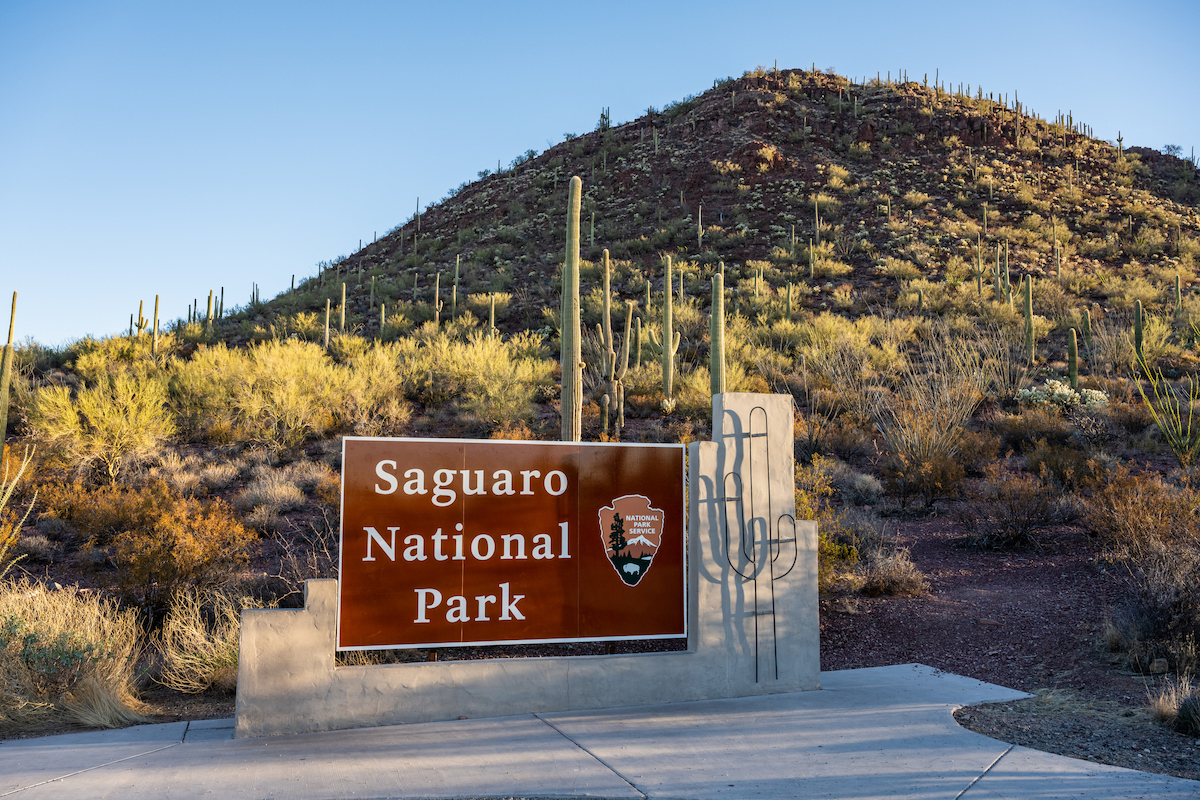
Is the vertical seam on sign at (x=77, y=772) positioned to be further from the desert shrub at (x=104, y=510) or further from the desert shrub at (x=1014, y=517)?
the desert shrub at (x=1014, y=517)

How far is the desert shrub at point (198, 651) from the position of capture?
786 centimetres

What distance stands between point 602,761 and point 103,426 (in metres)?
15.5

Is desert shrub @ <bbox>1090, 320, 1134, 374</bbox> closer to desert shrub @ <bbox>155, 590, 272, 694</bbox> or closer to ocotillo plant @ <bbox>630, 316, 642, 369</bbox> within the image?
ocotillo plant @ <bbox>630, 316, 642, 369</bbox>

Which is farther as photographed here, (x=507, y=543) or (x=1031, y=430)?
(x=1031, y=430)

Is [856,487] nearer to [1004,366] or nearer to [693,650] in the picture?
[693,650]

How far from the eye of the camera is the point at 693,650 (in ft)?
23.0

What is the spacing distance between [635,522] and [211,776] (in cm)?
383

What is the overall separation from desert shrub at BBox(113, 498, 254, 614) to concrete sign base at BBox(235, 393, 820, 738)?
458cm

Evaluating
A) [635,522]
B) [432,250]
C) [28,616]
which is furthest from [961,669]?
[432,250]

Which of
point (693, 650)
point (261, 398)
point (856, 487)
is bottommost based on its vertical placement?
point (693, 650)

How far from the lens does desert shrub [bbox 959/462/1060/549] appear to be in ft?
41.7

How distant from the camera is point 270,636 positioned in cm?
606

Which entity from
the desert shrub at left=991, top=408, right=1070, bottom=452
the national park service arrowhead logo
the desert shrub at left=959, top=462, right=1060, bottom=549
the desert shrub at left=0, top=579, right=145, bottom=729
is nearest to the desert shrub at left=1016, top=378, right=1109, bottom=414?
the desert shrub at left=991, top=408, right=1070, bottom=452

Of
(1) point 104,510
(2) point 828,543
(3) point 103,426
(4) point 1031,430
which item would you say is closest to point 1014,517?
(2) point 828,543
